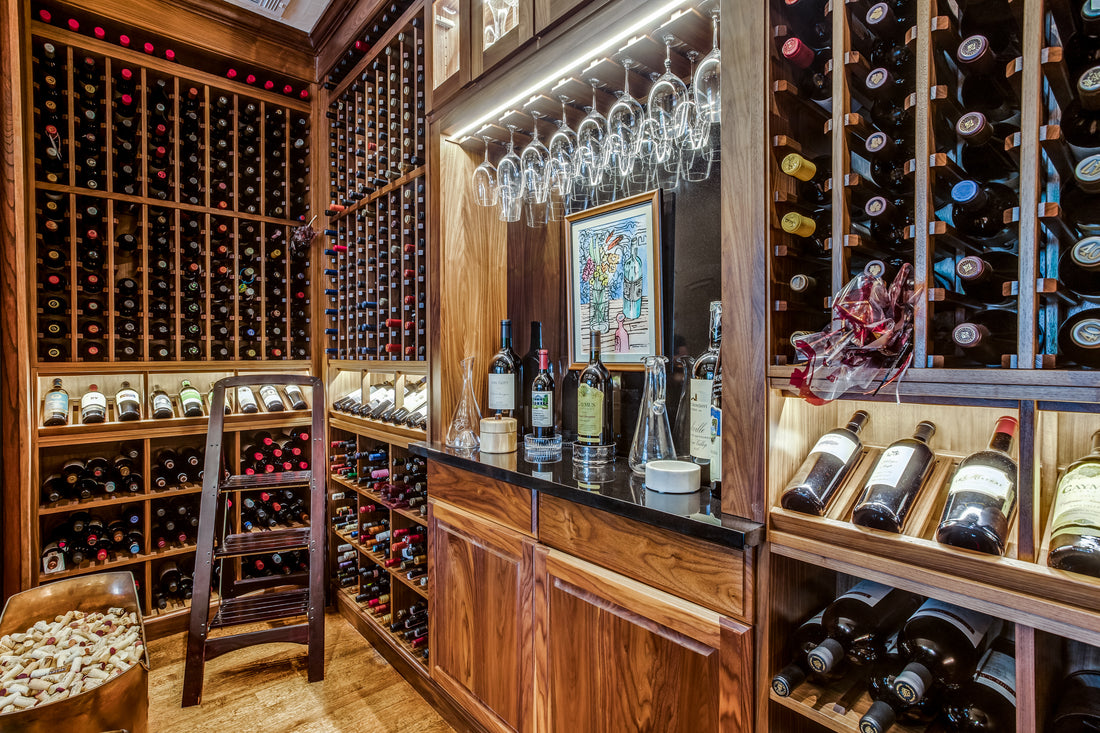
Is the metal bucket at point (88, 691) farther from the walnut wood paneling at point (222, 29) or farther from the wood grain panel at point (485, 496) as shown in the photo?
the walnut wood paneling at point (222, 29)

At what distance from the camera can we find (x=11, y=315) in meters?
2.31

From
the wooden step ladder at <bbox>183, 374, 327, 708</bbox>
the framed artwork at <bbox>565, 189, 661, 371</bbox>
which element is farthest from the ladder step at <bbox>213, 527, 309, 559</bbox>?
the framed artwork at <bbox>565, 189, 661, 371</bbox>

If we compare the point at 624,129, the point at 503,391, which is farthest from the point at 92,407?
the point at 624,129

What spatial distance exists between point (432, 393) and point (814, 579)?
1.51 m

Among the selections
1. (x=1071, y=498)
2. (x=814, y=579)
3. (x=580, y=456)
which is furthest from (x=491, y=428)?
(x=1071, y=498)

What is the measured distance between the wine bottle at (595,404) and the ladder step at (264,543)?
149 centimetres

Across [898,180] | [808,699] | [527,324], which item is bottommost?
[808,699]

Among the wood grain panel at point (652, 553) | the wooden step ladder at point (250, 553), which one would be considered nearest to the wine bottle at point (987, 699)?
the wood grain panel at point (652, 553)

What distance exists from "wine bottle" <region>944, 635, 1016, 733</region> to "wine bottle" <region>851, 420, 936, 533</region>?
26 centimetres

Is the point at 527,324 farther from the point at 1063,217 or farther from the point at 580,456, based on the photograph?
the point at 1063,217

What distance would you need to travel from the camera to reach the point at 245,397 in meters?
2.98

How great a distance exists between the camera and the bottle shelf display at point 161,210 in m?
2.54

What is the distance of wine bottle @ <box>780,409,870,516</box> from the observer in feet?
3.37

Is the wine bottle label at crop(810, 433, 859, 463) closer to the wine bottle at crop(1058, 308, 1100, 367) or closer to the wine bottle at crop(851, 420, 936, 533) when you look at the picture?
the wine bottle at crop(851, 420, 936, 533)
